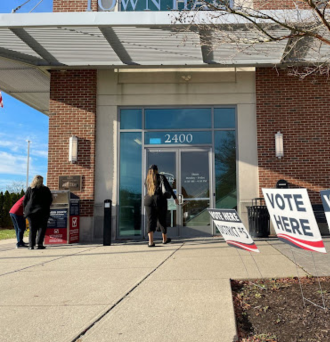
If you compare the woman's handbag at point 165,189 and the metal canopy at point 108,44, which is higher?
the metal canopy at point 108,44

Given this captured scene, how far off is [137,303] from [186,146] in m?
6.77

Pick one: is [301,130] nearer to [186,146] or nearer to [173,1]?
[186,146]

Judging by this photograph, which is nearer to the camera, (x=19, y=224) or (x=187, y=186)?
(x=19, y=224)

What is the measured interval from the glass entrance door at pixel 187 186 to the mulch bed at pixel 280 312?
5444 millimetres

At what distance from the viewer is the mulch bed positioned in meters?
2.65

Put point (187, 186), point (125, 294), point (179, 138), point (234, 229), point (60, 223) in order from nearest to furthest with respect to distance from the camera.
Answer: point (125, 294), point (234, 229), point (60, 223), point (187, 186), point (179, 138)

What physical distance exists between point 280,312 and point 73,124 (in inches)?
320

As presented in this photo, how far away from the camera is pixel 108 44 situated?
8477 mm

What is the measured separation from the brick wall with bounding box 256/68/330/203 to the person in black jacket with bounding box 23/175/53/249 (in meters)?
5.77

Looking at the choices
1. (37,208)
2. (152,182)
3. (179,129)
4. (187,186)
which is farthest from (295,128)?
(37,208)

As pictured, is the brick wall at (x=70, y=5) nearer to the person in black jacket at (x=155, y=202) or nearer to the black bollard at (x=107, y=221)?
the person in black jacket at (x=155, y=202)

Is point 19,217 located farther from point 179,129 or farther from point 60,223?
point 179,129

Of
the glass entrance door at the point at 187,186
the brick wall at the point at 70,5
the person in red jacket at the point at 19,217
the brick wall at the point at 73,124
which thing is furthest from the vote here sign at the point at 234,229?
the brick wall at the point at 70,5

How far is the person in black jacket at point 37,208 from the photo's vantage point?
25.6 ft
